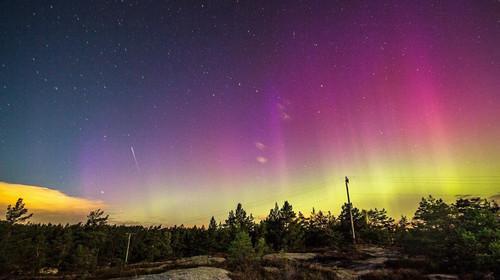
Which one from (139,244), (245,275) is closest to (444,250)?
(245,275)

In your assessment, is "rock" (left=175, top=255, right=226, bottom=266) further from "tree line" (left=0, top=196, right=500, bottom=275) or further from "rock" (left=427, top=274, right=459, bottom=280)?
"rock" (left=427, top=274, right=459, bottom=280)

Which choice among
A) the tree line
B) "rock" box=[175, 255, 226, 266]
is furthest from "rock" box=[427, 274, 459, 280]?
"rock" box=[175, 255, 226, 266]

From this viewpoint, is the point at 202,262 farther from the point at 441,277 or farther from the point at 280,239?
the point at 280,239

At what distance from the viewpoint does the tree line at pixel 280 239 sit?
21.6 meters

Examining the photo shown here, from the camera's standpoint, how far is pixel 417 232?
97.8 ft

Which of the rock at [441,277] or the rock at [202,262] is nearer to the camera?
the rock at [441,277]

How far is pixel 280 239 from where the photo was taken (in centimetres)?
6862

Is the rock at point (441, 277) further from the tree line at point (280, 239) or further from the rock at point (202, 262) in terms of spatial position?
the rock at point (202, 262)

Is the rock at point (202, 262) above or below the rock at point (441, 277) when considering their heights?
below

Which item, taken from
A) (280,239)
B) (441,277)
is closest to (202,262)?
(441,277)

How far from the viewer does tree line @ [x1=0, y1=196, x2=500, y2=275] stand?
21609mm

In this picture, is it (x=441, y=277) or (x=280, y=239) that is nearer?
(x=441, y=277)

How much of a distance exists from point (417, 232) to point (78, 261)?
208 feet

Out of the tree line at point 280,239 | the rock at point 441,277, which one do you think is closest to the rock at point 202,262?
the tree line at point 280,239
